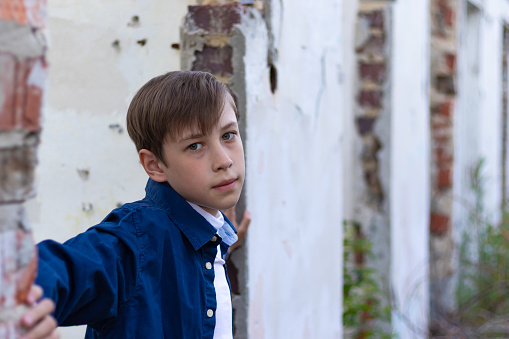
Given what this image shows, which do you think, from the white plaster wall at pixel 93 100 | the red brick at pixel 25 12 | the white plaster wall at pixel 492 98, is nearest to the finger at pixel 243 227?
the white plaster wall at pixel 93 100

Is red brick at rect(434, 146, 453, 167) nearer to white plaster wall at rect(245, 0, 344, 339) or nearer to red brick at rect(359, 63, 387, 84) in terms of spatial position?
red brick at rect(359, 63, 387, 84)

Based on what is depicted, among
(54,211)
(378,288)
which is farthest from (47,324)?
(378,288)

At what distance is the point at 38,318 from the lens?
946 millimetres

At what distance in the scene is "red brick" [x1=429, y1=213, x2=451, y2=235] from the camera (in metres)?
5.09

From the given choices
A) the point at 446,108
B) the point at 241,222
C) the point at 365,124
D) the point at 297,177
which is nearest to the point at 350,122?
the point at 365,124

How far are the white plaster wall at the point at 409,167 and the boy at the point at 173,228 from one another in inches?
95.4

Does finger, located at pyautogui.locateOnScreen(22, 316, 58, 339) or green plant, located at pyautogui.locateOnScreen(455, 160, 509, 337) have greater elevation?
finger, located at pyautogui.locateOnScreen(22, 316, 58, 339)

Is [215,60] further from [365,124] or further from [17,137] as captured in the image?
[365,124]

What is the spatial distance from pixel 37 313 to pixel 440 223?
14.9 ft

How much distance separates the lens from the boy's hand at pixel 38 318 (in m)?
0.93

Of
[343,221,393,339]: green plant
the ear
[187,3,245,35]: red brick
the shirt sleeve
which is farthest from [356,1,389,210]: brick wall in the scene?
the shirt sleeve

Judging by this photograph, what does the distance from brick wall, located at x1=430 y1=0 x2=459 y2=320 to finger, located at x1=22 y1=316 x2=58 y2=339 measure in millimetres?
4386

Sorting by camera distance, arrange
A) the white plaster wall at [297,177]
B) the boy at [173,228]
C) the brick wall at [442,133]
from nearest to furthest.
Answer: the boy at [173,228]
the white plaster wall at [297,177]
the brick wall at [442,133]

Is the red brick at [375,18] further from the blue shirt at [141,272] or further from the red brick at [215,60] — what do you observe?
the blue shirt at [141,272]
